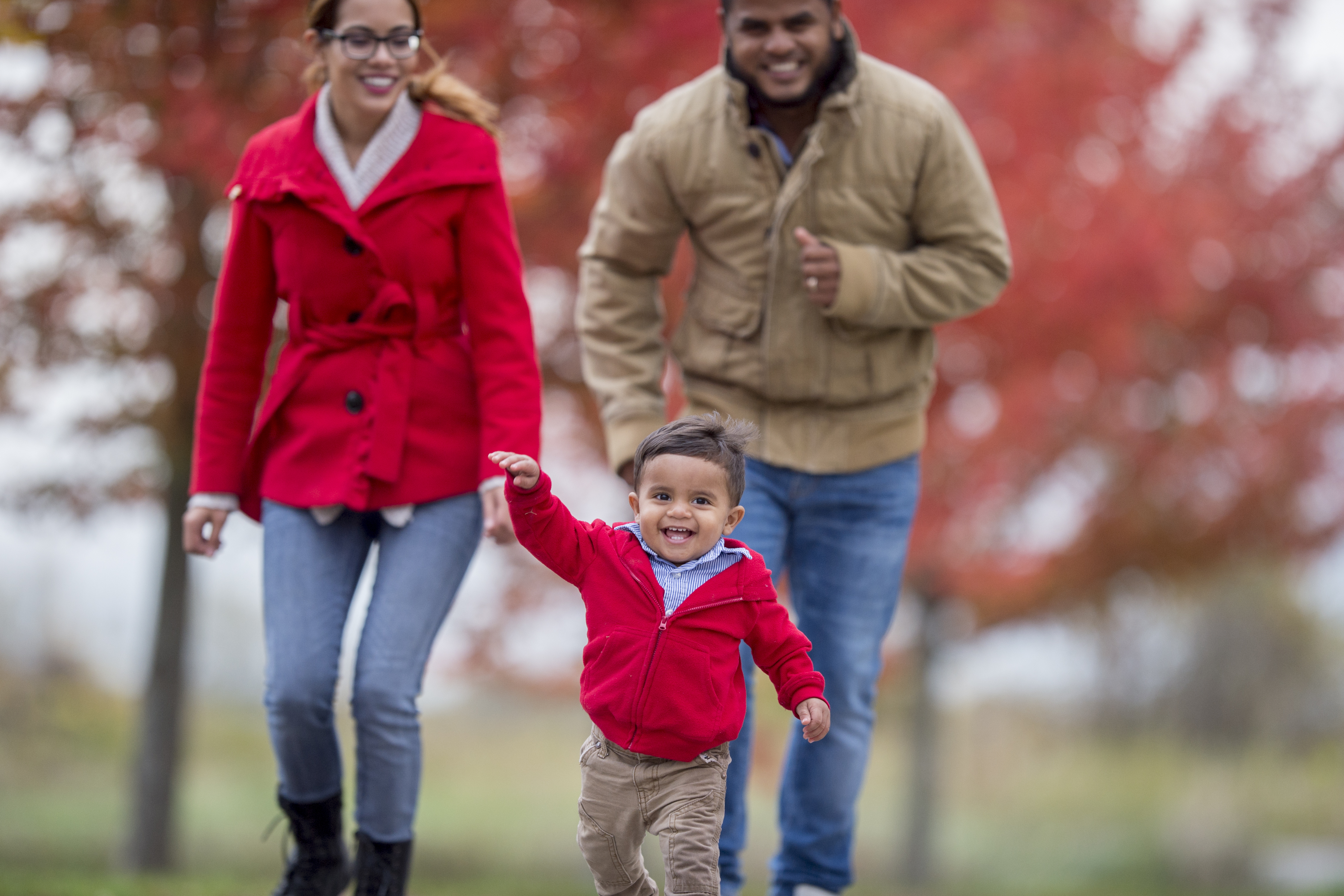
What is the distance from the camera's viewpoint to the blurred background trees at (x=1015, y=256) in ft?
18.7

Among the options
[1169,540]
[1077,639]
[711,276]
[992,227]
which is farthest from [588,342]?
[1077,639]

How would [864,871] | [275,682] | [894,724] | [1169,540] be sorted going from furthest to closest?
[894,724], [864,871], [1169,540], [275,682]

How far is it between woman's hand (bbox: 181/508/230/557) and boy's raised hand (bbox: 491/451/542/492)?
1.15m

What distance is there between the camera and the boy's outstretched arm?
7.51 feet

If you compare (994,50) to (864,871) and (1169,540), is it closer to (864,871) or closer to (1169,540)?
(1169,540)

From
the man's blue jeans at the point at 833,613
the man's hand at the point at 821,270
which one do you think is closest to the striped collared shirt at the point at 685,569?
the man's blue jeans at the point at 833,613

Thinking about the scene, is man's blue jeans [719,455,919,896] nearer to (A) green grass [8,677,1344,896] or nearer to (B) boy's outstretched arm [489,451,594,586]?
(B) boy's outstretched arm [489,451,594,586]

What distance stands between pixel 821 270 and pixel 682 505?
93cm

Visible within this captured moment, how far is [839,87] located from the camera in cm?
320

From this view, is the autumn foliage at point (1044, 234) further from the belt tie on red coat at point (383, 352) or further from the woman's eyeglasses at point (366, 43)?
the belt tie on red coat at point (383, 352)

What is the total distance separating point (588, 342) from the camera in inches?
133

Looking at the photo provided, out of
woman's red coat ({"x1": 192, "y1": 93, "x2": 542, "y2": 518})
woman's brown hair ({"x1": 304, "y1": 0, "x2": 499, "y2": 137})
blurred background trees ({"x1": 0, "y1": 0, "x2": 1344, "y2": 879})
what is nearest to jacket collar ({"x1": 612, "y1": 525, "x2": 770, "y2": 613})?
woman's red coat ({"x1": 192, "y1": 93, "x2": 542, "y2": 518})

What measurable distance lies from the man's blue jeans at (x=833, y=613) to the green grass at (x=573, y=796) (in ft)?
17.4

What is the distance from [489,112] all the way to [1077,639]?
1145cm
